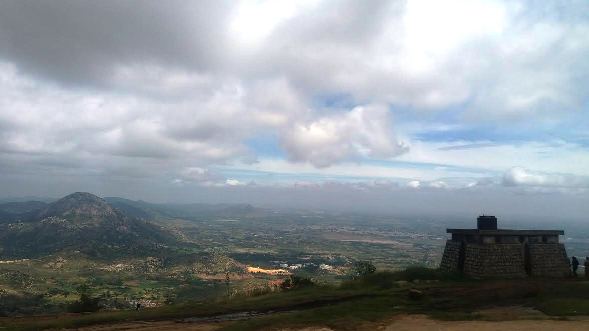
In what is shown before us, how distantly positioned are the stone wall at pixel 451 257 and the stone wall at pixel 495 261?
117 centimetres

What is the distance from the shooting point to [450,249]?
3925 centimetres

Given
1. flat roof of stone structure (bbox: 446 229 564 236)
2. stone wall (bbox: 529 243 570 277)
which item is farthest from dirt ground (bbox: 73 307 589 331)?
stone wall (bbox: 529 243 570 277)

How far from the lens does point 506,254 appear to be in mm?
36125

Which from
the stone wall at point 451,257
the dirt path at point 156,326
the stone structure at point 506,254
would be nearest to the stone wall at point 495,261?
the stone structure at point 506,254

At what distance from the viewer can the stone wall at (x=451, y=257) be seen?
3788 cm

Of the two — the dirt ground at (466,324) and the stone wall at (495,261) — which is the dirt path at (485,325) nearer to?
the dirt ground at (466,324)

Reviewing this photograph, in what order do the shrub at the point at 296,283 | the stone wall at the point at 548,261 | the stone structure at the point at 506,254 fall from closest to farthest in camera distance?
the stone structure at the point at 506,254
the stone wall at the point at 548,261
the shrub at the point at 296,283

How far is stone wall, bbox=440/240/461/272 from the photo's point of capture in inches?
1491

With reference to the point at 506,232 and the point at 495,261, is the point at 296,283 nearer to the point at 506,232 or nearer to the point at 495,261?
the point at 495,261

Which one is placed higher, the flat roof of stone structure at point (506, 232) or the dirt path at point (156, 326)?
the flat roof of stone structure at point (506, 232)

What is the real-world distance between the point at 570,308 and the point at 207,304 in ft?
81.6

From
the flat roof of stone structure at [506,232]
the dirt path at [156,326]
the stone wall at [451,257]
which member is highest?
the flat roof of stone structure at [506,232]

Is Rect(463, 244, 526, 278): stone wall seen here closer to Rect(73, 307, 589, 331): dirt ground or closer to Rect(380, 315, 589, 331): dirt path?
Rect(73, 307, 589, 331): dirt ground

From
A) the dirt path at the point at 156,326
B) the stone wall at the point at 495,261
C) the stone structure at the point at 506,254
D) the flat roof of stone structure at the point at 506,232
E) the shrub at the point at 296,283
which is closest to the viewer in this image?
the dirt path at the point at 156,326
